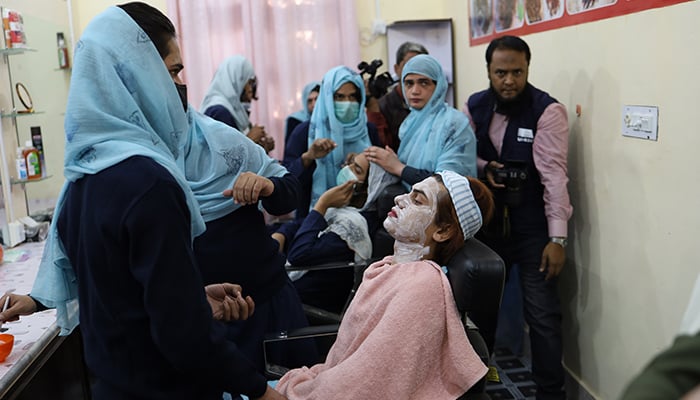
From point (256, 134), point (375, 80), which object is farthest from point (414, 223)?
point (375, 80)

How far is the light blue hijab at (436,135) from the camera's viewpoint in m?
2.77

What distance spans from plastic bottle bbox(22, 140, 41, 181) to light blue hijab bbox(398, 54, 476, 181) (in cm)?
188

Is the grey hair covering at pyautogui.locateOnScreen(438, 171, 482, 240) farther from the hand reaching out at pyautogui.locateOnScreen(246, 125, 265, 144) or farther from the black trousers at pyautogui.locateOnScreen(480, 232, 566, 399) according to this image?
the hand reaching out at pyautogui.locateOnScreen(246, 125, 265, 144)

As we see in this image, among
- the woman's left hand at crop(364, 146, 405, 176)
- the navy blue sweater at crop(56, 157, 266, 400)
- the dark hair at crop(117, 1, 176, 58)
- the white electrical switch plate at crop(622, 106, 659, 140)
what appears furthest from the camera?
the woman's left hand at crop(364, 146, 405, 176)

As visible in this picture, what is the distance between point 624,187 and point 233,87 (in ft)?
7.42

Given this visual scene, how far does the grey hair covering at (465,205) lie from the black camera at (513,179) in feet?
2.67

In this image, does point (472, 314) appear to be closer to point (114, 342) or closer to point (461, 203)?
point (461, 203)

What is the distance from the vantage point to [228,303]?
1.54m

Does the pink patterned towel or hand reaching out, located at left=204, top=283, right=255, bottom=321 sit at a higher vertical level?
hand reaching out, located at left=204, top=283, right=255, bottom=321

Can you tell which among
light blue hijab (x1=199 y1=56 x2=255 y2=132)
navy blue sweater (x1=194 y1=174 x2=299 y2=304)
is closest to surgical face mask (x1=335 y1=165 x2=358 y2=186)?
light blue hijab (x1=199 y1=56 x2=255 y2=132)

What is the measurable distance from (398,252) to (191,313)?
92cm

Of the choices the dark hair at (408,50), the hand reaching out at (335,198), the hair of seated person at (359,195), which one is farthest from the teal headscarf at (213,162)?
the dark hair at (408,50)

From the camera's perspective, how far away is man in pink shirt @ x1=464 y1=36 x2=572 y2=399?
2.58 m

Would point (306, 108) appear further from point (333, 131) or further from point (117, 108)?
point (117, 108)
